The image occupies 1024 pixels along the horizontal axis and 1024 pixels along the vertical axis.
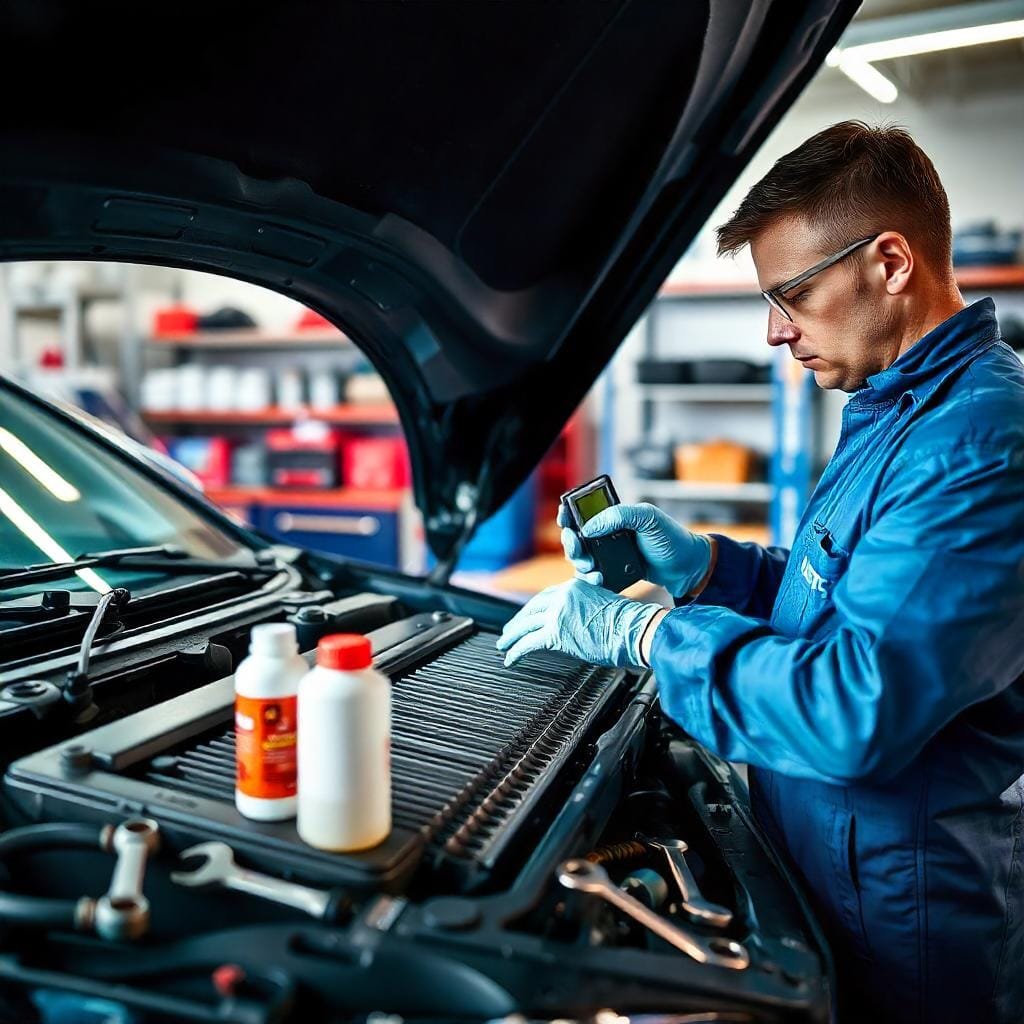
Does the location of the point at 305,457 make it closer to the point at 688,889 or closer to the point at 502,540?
the point at 502,540

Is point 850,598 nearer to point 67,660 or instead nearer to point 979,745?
point 979,745

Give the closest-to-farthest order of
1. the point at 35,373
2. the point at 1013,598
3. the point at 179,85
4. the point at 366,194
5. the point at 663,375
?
the point at 1013,598 < the point at 179,85 < the point at 366,194 < the point at 663,375 < the point at 35,373

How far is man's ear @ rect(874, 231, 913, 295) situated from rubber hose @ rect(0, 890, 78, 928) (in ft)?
3.16

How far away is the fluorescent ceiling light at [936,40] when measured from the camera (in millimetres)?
3434

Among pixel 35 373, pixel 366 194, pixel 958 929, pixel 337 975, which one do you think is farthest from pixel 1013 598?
pixel 35 373

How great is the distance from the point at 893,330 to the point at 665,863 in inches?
24.7

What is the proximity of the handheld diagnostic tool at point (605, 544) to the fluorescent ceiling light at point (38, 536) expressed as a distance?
2.02 feet

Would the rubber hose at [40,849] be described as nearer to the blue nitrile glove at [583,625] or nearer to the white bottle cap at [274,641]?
the white bottle cap at [274,641]

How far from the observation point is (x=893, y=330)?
1.03 meters

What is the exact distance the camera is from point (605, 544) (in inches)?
49.3

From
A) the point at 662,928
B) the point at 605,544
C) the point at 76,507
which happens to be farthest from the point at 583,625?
the point at 76,507

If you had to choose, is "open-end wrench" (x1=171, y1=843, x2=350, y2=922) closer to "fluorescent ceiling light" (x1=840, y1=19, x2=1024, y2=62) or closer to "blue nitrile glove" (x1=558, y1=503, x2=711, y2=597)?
"blue nitrile glove" (x1=558, y1=503, x2=711, y2=597)

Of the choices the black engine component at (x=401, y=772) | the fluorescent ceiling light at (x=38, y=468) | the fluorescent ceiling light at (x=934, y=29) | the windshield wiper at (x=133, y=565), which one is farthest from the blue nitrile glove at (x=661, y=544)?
the fluorescent ceiling light at (x=934, y=29)

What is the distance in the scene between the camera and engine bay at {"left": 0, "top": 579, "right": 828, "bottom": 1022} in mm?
621
